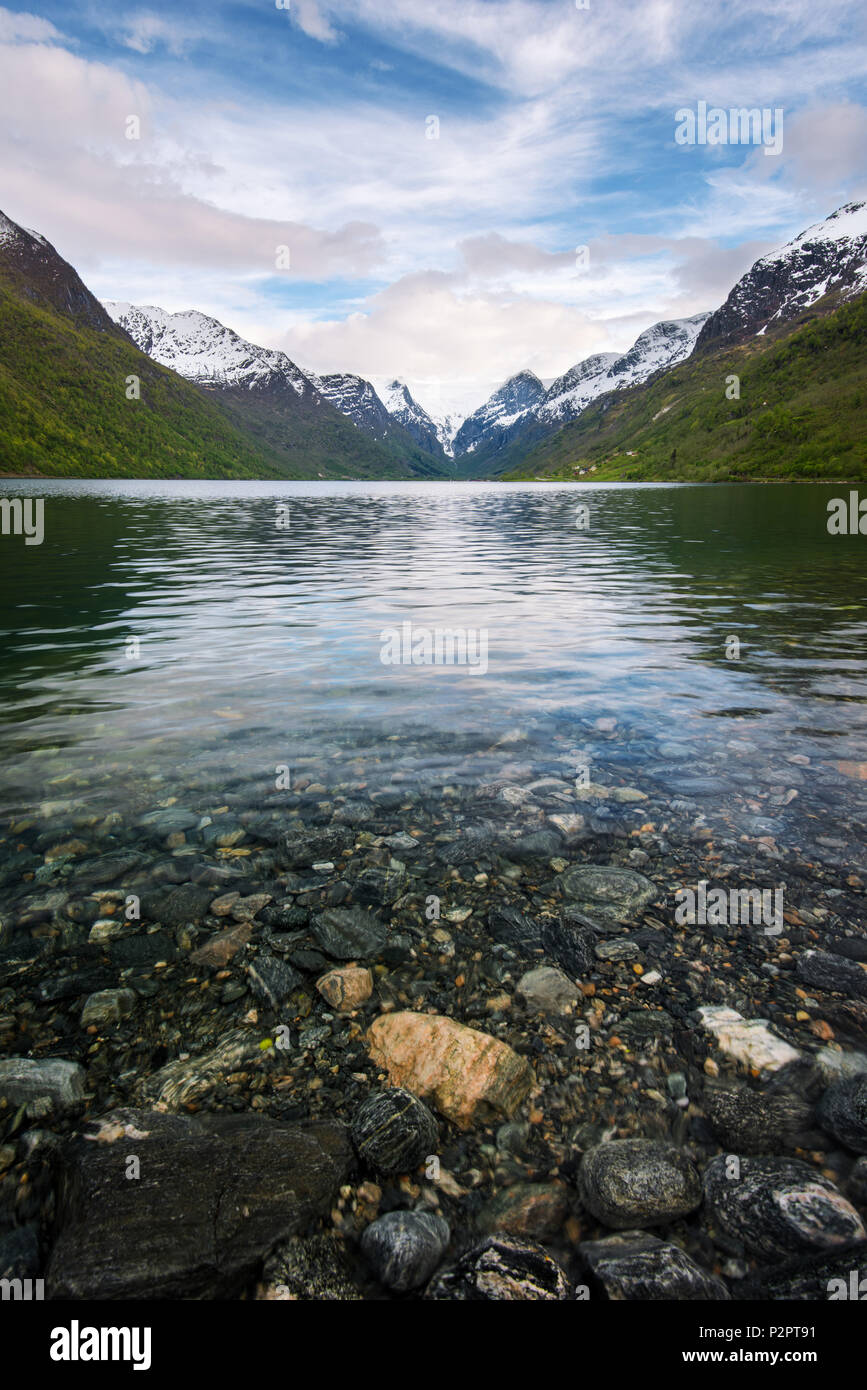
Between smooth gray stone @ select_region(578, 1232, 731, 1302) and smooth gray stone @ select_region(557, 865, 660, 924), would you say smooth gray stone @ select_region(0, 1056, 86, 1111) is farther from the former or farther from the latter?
smooth gray stone @ select_region(557, 865, 660, 924)

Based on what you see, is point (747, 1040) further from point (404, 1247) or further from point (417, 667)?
point (417, 667)

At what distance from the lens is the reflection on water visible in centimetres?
1161

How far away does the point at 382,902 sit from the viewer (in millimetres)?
7348

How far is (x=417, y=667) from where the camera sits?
56.7ft

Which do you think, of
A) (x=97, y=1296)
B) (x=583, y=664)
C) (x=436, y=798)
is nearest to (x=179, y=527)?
(x=583, y=664)

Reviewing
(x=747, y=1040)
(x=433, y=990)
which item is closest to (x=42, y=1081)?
(x=433, y=990)

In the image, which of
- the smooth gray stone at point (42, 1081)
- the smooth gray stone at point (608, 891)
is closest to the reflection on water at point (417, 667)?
the smooth gray stone at point (608, 891)

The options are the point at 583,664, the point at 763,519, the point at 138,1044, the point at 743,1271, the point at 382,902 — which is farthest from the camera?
the point at 763,519

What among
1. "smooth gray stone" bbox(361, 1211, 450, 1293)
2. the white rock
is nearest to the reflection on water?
the white rock

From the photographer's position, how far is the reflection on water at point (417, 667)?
38.1 ft

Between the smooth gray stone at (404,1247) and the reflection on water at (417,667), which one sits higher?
the reflection on water at (417,667)

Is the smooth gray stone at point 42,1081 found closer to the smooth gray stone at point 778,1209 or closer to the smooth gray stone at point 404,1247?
the smooth gray stone at point 404,1247
